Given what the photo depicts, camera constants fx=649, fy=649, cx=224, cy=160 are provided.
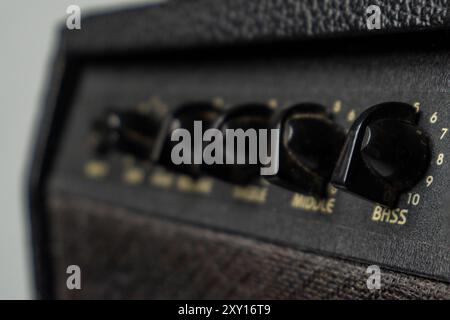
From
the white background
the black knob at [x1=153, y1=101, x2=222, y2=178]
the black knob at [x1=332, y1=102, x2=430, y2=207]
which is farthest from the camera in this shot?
the white background

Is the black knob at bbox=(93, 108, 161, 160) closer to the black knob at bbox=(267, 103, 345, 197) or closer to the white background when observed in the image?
the black knob at bbox=(267, 103, 345, 197)

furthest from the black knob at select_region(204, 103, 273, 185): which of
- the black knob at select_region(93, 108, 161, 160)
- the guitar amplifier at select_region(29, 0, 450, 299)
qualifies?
the black knob at select_region(93, 108, 161, 160)

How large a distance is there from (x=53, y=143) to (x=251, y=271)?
0.32m

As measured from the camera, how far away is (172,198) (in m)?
0.50

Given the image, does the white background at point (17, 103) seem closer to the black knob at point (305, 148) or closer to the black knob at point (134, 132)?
the black knob at point (134, 132)

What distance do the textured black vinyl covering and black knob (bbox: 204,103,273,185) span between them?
0.16 feet

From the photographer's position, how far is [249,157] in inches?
15.9

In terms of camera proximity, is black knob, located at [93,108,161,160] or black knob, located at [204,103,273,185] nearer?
black knob, located at [204,103,273,185]

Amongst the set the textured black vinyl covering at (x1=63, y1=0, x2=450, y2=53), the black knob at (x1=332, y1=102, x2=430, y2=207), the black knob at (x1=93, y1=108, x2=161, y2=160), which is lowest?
the black knob at (x1=332, y1=102, x2=430, y2=207)

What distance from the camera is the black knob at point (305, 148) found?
1.17 ft

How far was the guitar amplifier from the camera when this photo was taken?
337 mm

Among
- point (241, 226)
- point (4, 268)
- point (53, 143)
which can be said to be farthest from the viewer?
point (4, 268)
